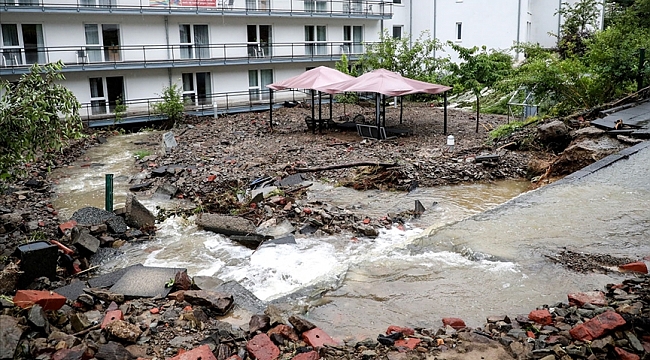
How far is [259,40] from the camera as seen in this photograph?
98.8 feet

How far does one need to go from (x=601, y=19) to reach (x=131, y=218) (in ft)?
98.0

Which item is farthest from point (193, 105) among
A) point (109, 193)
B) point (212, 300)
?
point (212, 300)

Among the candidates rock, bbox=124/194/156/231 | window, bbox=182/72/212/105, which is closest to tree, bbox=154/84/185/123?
window, bbox=182/72/212/105

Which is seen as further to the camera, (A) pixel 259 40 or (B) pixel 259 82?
(B) pixel 259 82

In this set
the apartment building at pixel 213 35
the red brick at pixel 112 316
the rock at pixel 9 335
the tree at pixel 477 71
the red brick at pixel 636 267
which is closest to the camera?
the rock at pixel 9 335

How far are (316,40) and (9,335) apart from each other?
28.8 metres

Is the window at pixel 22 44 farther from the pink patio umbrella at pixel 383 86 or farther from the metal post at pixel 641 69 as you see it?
the metal post at pixel 641 69

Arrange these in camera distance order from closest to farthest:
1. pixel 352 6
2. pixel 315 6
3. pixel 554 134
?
Answer: pixel 554 134
pixel 315 6
pixel 352 6

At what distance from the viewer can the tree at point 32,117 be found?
8.03m

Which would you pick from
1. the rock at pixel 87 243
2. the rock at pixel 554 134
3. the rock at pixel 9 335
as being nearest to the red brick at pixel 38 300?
the rock at pixel 9 335

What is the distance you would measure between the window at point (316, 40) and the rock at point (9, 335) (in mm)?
27772

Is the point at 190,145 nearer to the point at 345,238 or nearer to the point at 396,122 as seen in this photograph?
the point at 396,122

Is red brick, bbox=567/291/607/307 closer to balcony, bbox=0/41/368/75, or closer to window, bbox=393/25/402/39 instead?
balcony, bbox=0/41/368/75

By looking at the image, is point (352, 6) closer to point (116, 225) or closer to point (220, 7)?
point (220, 7)
